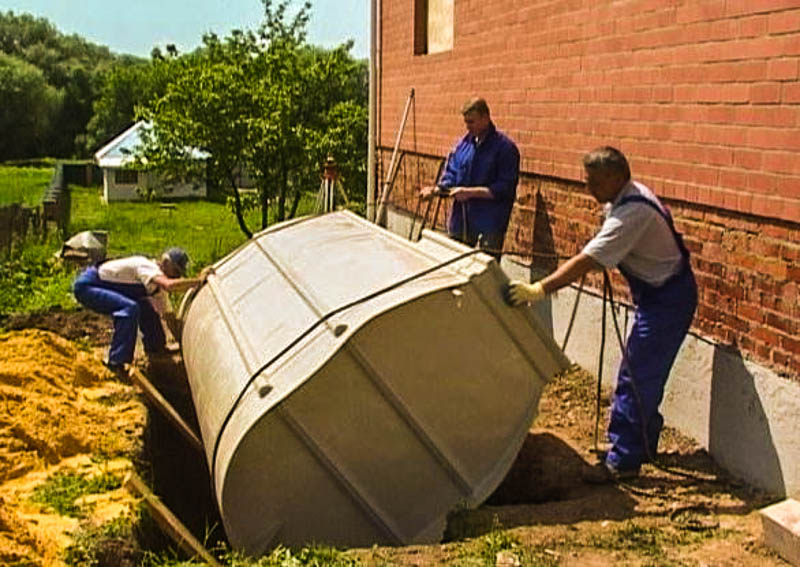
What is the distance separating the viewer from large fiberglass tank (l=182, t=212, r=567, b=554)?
594cm

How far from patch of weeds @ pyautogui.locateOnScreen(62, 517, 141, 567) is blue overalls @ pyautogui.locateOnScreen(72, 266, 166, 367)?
3616mm

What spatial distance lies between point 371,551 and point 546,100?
5.05 m

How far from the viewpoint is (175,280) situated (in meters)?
9.45

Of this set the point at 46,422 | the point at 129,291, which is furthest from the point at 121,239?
the point at 46,422

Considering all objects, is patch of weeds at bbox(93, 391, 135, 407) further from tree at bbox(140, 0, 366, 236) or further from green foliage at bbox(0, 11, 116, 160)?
green foliage at bbox(0, 11, 116, 160)

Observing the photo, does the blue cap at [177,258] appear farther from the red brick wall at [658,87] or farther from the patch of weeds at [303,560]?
the patch of weeds at [303,560]

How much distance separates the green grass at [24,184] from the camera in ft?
132

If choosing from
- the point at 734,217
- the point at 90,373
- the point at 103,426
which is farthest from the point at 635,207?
the point at 90,373

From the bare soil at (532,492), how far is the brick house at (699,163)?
352mm

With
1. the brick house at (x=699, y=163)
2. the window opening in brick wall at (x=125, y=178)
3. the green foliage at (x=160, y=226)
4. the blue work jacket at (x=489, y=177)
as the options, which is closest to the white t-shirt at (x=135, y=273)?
the blue work jacket at (x=489, y=177)

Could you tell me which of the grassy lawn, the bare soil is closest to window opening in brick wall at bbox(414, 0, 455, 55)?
the grassy lawn

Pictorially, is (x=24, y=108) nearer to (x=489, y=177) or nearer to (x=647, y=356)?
(x=489, y=177)

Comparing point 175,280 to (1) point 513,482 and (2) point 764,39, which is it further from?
(2) point 764,39

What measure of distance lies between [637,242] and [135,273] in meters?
5.26
